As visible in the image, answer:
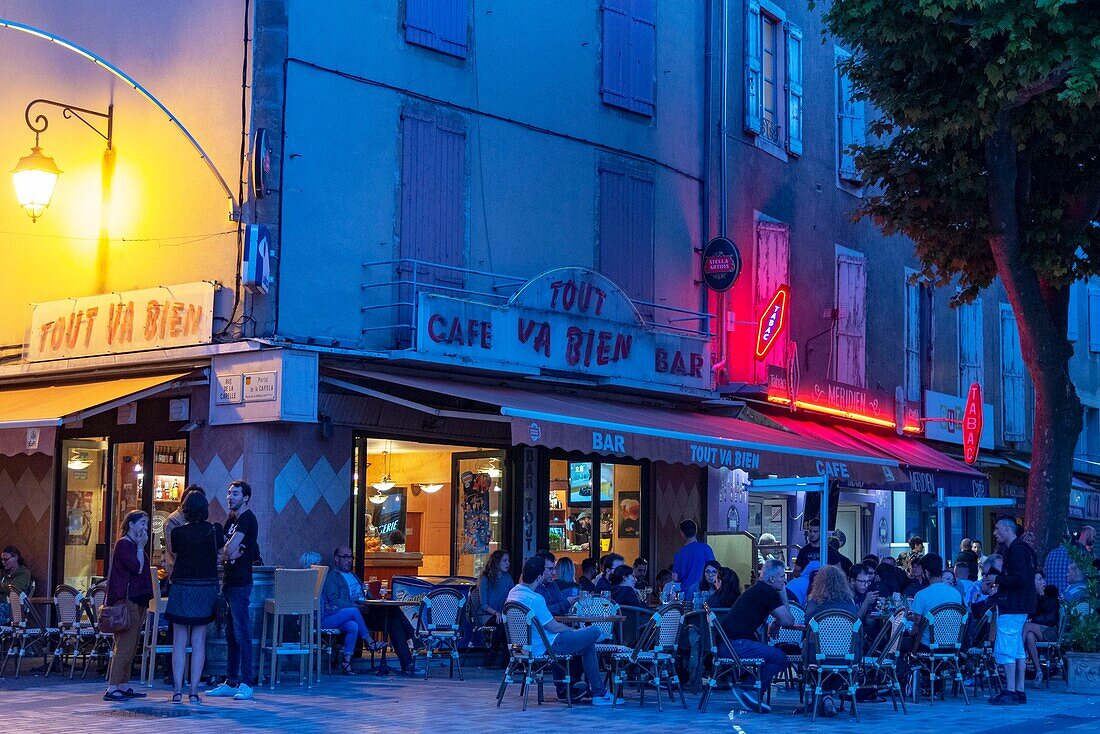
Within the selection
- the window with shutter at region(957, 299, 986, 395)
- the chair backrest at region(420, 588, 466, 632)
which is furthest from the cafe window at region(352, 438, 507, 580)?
the window with shutter at region(957, 299, 986, 395)

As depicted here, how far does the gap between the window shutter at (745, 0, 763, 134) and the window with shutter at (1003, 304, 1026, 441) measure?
935 centimetres

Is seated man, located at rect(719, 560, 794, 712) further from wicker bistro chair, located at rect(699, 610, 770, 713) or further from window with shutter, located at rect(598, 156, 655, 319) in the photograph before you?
window with shutter, located at rect(598, 156, 655, 319)

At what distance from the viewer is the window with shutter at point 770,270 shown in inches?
756

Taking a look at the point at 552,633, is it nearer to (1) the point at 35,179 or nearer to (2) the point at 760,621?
(2) the point at 760,621

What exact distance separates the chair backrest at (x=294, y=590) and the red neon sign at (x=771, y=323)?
8000 mm

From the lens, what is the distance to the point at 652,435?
1449cm

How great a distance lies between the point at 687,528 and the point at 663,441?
1.00 m

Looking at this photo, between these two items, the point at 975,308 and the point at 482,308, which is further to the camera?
the point at 975,308

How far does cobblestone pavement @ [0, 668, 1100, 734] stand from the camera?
9883 millimetres

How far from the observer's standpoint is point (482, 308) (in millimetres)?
14812

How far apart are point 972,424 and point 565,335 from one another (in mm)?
10731

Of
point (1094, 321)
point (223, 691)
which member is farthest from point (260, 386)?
point (1094, 321)

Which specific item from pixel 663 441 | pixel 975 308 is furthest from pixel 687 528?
pixel 975 308

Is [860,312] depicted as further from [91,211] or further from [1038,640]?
[91,211]
